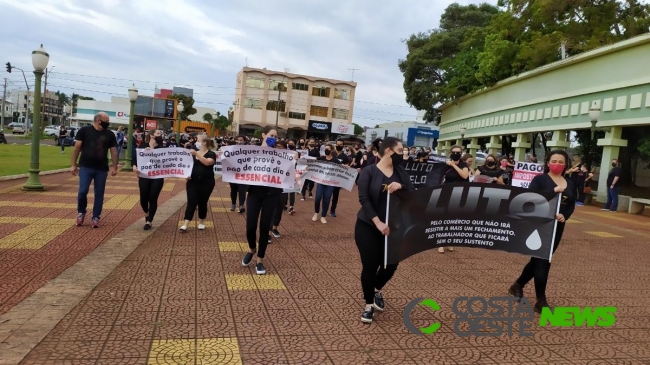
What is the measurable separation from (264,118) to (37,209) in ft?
222

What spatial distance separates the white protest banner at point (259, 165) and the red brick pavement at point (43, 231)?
2318mm

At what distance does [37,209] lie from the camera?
32.2 feet

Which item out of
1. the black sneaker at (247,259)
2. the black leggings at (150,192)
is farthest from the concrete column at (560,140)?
the black sneaker at (247,259)

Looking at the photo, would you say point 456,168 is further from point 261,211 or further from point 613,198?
point 613,198

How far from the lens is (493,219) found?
5379 millimetres

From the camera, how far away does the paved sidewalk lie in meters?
3.96

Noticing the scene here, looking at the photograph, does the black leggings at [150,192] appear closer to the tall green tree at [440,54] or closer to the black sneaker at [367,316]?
the black sneaker at [367,316]

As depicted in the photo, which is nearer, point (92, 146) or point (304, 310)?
point (304, 310)

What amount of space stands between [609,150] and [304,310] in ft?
61.2

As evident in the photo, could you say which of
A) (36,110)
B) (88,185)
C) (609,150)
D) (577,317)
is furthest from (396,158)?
(609,150)

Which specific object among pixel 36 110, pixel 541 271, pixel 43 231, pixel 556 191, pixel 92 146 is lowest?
pixel 43 231

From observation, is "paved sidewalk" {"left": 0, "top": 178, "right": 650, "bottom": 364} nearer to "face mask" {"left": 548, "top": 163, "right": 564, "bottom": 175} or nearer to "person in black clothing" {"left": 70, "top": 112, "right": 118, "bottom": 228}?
"person in black clothing" {"left": 70, "top": 112, "right": 118, "bottom": 228}

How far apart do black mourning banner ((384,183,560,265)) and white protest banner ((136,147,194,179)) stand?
201 inches

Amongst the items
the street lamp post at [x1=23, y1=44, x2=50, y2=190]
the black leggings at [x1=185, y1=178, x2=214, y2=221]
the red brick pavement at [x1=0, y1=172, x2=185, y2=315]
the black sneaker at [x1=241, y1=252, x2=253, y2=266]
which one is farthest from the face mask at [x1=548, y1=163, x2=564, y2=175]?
the street lamp post at [x1=23, y1=44, x2=50, y2=190]
